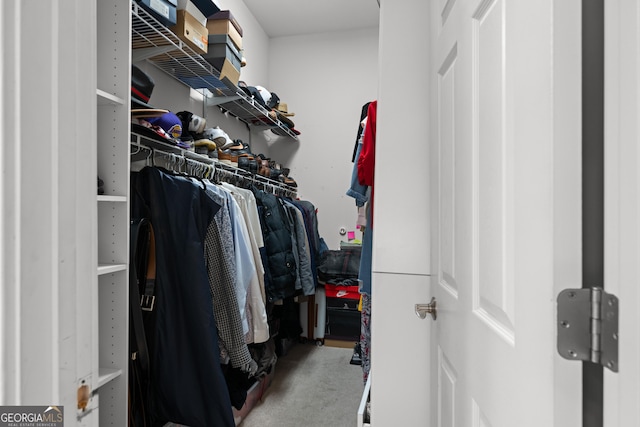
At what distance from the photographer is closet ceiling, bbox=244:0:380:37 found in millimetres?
3199

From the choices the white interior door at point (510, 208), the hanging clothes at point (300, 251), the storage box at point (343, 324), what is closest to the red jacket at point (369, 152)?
the white interior door at point (510, 208)

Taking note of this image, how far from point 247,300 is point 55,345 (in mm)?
1356

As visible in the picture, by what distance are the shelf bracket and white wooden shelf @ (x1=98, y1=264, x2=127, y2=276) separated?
1047mm

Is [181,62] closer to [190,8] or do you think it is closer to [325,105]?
[190,8]

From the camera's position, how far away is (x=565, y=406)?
1.21 feet

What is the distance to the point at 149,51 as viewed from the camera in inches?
66.7

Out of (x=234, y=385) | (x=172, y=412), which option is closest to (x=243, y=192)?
(x=234, y=385)

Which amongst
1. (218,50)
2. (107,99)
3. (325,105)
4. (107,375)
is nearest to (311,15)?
(325,105)

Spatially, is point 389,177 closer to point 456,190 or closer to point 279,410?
point 456,190

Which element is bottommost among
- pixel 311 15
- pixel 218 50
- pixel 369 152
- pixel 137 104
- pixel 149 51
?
pixel 369 152

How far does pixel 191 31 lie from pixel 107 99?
689 mm

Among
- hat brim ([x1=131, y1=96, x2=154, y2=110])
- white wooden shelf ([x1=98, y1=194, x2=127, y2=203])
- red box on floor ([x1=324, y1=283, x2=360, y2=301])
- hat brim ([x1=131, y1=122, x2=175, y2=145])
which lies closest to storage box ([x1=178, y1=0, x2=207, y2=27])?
hat brim ([x1=131, y1=96, x2=154, y2=110])

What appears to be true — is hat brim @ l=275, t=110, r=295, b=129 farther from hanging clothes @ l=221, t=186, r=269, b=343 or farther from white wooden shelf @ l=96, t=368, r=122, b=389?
white wooden shelf @ l=96, t=368, r=122, b=389

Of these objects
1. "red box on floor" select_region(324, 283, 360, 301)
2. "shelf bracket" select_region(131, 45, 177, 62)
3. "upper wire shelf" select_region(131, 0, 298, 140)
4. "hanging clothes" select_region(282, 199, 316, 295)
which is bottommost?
"red box on floor" select_region(324, 283, 360, 301)
